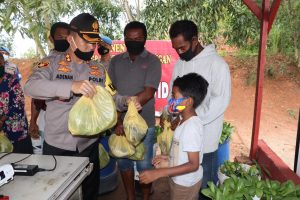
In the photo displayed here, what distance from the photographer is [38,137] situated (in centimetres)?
365

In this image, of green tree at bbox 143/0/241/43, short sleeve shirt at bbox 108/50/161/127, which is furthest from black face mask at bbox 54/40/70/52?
green tree at bbox 143/0/241/43

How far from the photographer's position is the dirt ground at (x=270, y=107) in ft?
21.8

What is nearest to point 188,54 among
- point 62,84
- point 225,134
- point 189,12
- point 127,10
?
point 62,84

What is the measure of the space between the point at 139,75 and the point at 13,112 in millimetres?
1247

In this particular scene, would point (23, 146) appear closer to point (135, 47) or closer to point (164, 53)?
point (135, 47)

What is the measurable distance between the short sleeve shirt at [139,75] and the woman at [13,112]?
0.99 m

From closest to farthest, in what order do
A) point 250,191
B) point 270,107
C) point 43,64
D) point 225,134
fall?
1. point 250,191
2. point 43,64
3. point 225,134
4. point 270,107

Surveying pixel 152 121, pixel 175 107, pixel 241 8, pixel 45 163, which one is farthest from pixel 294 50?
pixel 45 163

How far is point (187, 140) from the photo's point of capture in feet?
7.09

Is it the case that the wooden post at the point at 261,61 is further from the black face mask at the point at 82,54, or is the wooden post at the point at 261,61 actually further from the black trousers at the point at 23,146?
the black trousers at the point at 23,146

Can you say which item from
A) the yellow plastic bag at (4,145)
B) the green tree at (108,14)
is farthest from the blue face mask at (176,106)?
the green tree at (108,14)

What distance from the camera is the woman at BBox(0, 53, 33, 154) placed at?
2.77 meters

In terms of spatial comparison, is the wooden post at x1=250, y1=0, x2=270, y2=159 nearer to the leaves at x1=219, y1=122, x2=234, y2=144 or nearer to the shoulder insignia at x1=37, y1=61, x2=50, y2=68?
the leaves at x1=219, y1=122, x2=234, y2=144

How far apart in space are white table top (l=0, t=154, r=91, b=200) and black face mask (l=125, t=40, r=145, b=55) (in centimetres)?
163
